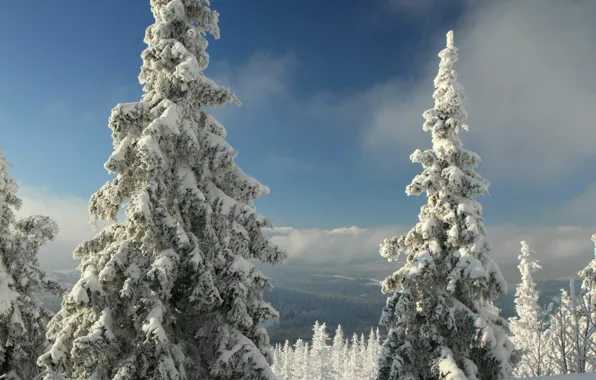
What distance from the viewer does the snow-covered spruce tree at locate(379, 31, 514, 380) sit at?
13.3 metres

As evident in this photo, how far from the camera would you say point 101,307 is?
9.71 m

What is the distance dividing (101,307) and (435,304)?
33.9 feet

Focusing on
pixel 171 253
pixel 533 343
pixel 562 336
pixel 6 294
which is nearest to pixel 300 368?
pixel 533 343

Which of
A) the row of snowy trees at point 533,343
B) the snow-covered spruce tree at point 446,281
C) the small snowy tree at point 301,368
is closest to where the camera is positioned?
the row of snowy trees at point 533,343

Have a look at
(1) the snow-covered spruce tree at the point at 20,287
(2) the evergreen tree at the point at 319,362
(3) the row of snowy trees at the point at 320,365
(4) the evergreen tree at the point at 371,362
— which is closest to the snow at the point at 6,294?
(1) the snow-covered spruce tree at the point at 20,287

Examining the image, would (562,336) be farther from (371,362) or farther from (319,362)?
(371,362)

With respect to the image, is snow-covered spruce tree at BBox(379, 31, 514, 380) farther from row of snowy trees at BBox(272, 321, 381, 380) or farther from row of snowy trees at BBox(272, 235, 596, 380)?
row of snowy trees at BBox(272, 321, 381, 380)

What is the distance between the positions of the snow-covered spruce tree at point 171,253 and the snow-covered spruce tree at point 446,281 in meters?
5.33

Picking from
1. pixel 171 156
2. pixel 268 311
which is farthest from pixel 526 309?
pixel 171 156

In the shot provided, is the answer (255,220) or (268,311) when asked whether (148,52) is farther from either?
(268,311)

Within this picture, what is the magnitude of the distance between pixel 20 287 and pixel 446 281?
15.5m

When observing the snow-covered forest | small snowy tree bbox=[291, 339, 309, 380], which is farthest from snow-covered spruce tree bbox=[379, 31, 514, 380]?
small snowy tree bbox=[291, 339, 309, 380]

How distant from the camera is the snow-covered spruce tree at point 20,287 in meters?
14.4

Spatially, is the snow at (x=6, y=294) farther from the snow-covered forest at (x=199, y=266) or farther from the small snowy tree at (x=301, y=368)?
the small snowy tree at (x=301, y=368)
